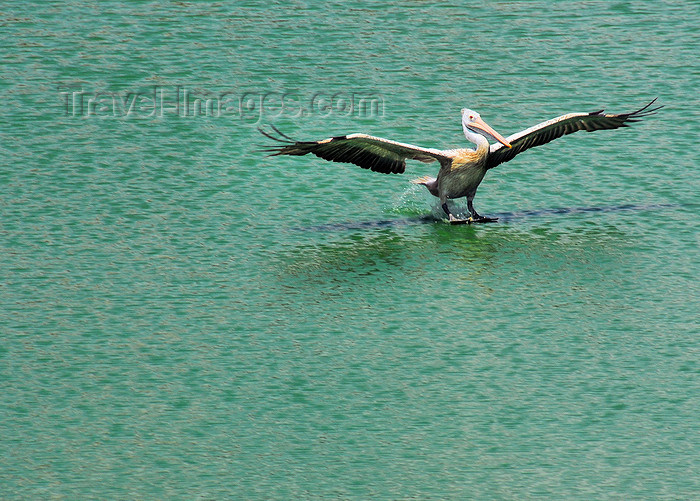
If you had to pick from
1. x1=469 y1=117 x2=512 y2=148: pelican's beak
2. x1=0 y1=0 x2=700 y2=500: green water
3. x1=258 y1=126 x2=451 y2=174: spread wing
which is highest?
x1=469 y1=117 x2=512 y2=148: pelican's beak

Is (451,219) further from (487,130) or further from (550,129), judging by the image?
(550,129)

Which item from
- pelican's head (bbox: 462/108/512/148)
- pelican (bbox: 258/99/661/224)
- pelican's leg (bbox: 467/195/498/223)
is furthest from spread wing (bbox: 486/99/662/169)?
pelican's leg (bbox: 467/195/498/223)

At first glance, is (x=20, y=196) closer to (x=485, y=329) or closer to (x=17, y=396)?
(x=17, y=396)

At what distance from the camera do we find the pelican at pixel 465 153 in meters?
14.4

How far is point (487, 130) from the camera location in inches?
A: 582

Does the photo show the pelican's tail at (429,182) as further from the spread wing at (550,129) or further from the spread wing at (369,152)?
the spread wing at (550,129)

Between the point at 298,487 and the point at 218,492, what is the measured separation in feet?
1.88

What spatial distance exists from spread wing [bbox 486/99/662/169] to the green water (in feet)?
2.19

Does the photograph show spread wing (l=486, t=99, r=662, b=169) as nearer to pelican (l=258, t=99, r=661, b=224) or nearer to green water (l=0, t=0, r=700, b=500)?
pelican (l=258, t=99, r=661, b=224)

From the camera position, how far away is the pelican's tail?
14.9 meters

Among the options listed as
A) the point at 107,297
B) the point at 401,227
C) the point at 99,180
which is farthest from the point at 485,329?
the point at 99,180

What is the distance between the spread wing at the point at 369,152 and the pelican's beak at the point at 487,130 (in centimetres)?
58

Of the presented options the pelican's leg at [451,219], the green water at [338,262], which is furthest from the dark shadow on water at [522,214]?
the pelican's leg at [451,219]

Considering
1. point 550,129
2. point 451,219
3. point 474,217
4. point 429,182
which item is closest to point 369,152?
point 429,182
